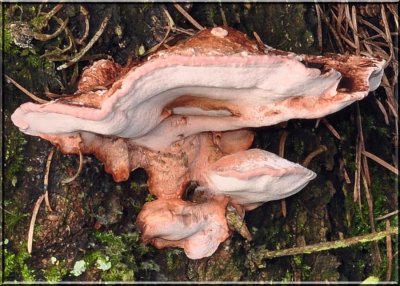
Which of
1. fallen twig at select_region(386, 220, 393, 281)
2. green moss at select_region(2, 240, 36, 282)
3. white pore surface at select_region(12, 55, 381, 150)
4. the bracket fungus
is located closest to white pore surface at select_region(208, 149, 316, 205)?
the bracket fungus

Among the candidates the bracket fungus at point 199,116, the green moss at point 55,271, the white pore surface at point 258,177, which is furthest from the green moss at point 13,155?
the white pore surface at point 258,177

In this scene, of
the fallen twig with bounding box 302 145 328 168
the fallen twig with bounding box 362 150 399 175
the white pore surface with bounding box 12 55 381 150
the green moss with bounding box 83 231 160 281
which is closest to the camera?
the white pore surface with bounding box 12 55 381 150

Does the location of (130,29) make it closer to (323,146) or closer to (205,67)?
(205,67)

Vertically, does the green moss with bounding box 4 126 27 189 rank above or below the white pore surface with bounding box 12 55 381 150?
below

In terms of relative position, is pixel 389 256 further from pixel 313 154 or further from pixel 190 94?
pixel 190 94

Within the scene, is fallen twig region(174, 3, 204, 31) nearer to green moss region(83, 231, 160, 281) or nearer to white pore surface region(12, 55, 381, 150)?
white pore surface region(12, 55, 381, 150)

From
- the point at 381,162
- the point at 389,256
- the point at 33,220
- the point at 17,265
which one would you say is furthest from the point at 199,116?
the point at 389,256

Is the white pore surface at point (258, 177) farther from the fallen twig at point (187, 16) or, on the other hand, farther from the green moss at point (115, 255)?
the fallen twig at point (187, 16)
